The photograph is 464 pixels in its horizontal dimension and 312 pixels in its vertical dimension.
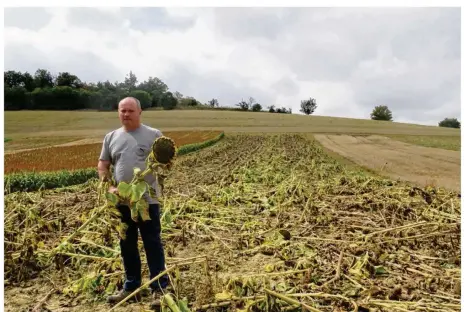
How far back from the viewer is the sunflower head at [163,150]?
3629 mm

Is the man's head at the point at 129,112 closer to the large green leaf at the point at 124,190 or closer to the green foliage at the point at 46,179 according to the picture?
the large green leaf at the point at 124,190

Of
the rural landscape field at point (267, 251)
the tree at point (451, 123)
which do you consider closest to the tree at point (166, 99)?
the rural landscape field at point (267, 251)

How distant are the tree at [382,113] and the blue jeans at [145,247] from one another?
97.2 metres

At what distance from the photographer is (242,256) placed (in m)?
5.77

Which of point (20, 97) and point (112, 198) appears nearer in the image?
point (112, 198)

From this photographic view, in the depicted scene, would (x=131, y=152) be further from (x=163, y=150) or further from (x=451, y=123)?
(x=451, y=123)

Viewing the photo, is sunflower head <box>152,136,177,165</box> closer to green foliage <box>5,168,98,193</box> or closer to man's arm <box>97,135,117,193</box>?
man's arm <box>97,135,117,193</box>

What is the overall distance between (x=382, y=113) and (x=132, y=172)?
324 feet

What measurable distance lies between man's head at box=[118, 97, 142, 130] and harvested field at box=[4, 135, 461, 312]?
140 cm

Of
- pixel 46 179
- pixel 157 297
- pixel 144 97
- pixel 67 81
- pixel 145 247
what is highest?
pixel 67 81

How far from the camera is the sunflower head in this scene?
3.63 meters

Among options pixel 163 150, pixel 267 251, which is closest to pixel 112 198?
pixel 163 150

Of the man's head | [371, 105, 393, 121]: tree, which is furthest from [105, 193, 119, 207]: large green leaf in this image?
[371, 105, 393, 121]: tree

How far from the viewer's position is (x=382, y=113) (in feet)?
316
